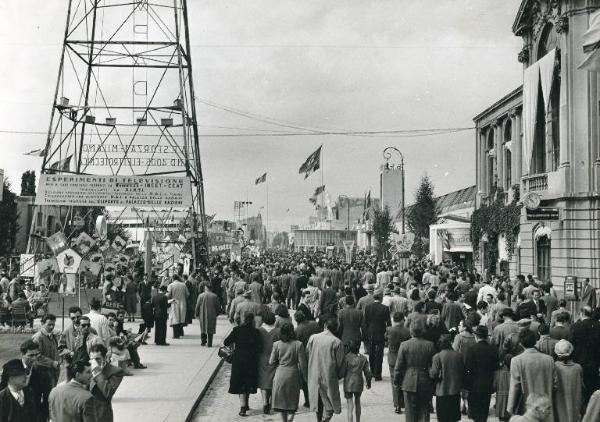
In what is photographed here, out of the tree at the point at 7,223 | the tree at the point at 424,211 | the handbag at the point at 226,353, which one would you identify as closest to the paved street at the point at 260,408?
the handbag at the point at 226,353

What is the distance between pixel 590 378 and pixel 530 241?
68.1 ft

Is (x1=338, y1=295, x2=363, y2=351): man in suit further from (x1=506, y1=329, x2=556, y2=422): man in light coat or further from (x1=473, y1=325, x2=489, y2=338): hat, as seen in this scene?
(x1=506, y1=329, x2=556, y2=422): man in light coat

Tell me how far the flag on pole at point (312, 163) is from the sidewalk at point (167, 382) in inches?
1270

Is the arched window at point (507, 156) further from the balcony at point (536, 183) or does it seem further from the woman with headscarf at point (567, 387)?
the woman with headscarf at point (567, 387)

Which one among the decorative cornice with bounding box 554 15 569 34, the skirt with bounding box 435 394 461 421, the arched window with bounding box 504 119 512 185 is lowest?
the skirt with bounding box 435 394 461 421

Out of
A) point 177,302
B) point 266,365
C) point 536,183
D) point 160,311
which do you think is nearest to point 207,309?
point 160,311

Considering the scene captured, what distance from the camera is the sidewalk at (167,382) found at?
11.0m

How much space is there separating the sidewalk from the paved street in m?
0.26

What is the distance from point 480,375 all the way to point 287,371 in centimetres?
260

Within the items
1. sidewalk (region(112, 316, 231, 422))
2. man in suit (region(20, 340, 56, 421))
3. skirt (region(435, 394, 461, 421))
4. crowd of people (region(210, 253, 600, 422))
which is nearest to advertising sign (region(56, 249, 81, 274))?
sidewalk (region(112, 316, 231, 422))

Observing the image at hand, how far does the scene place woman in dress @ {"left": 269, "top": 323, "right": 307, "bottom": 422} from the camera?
1014cm

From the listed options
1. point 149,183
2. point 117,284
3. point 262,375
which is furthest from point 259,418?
point 149,183

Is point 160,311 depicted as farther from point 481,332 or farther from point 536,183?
point 536,183

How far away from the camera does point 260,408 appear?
39.3ft
